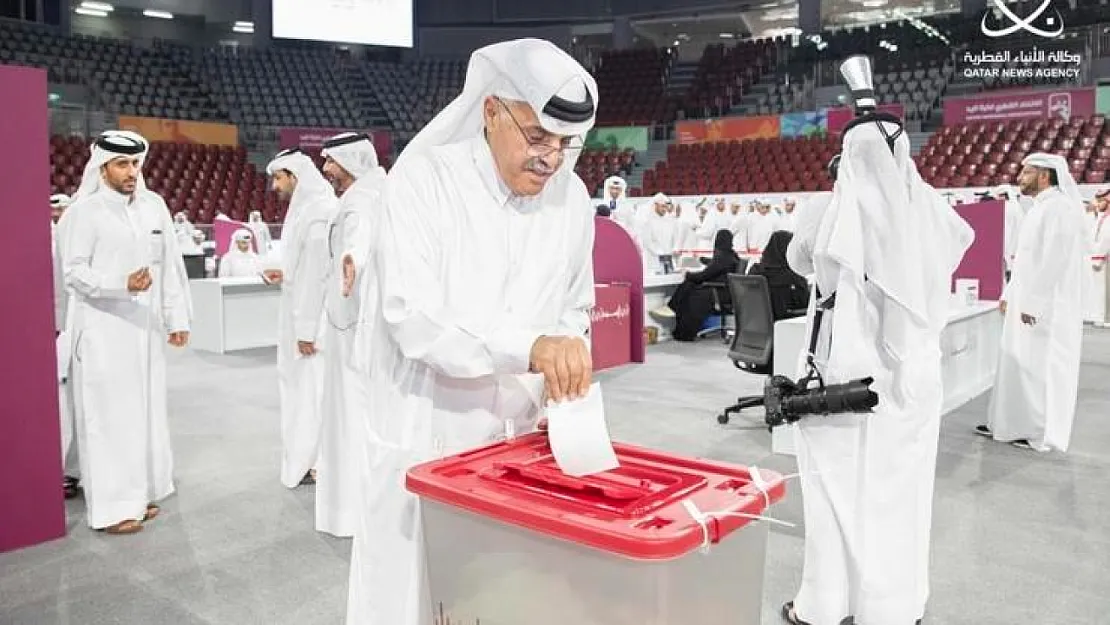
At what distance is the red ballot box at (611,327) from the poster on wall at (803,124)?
11.6m

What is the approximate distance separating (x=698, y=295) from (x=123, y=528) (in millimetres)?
6338

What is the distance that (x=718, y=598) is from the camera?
1.06 metres

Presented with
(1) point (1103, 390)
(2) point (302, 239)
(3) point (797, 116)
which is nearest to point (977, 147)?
(3) point (797, 116)

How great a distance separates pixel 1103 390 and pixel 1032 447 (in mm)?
2196

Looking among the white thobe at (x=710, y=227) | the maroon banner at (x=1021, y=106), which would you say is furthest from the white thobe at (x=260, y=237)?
the maroon banner at (x=1021, y=106)

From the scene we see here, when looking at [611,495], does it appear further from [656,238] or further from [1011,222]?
[1011,222]

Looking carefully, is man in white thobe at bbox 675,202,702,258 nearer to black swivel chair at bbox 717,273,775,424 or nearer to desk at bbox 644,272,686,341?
desk at bbox 644,272,686,341

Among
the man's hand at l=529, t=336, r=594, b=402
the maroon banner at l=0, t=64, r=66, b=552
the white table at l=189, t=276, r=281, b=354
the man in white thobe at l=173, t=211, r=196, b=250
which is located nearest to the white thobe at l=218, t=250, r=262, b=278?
the white table at l=189, t=276, r=281, b=354

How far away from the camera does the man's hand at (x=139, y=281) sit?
3.54 m

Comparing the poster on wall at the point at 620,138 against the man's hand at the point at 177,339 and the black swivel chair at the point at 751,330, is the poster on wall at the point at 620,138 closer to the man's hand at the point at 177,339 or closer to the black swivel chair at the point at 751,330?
the black swivel chair at the point at 751,330

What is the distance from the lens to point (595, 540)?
964mm

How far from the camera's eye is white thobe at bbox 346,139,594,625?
1507mm

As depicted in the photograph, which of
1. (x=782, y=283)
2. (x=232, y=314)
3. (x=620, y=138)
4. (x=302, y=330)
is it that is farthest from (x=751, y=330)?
(x=620, y=138)

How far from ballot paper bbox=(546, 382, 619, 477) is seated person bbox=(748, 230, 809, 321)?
5570mm
